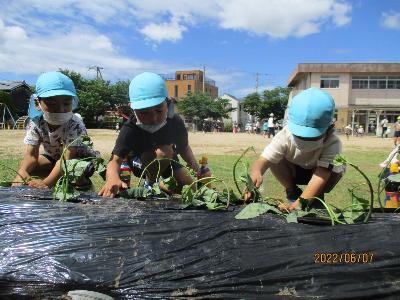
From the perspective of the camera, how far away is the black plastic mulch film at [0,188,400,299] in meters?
1.48

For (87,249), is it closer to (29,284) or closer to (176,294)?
(29,284)

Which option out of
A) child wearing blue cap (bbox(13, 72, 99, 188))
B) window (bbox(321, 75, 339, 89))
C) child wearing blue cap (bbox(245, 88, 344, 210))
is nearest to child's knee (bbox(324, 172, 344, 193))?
child wearing blue cap (bbox(245, 88, 344, 210))

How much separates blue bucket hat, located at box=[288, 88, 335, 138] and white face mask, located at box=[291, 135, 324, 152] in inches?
6.2

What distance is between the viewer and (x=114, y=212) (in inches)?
71.8

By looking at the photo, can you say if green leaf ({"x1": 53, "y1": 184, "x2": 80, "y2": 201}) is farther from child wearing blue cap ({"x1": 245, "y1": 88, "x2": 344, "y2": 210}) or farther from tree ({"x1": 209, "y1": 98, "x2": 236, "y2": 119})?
tree ({"x1": 209, "y1": 98, "x2": 236, "y2": 119})

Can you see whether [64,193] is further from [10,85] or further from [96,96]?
[10,85]

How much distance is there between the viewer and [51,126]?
3.17 m

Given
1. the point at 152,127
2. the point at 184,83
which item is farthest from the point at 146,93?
the point at 184,83

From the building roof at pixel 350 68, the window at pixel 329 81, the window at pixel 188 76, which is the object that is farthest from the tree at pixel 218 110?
the window at pixel 188 76

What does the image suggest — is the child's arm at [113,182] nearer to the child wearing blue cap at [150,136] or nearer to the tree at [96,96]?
the child wearing blue cap at [150,136]

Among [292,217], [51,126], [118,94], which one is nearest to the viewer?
[292,217]

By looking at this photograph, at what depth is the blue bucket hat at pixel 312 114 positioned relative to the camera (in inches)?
90.7

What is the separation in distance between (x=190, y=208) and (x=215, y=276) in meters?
0.47

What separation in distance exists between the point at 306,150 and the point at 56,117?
171 cm
